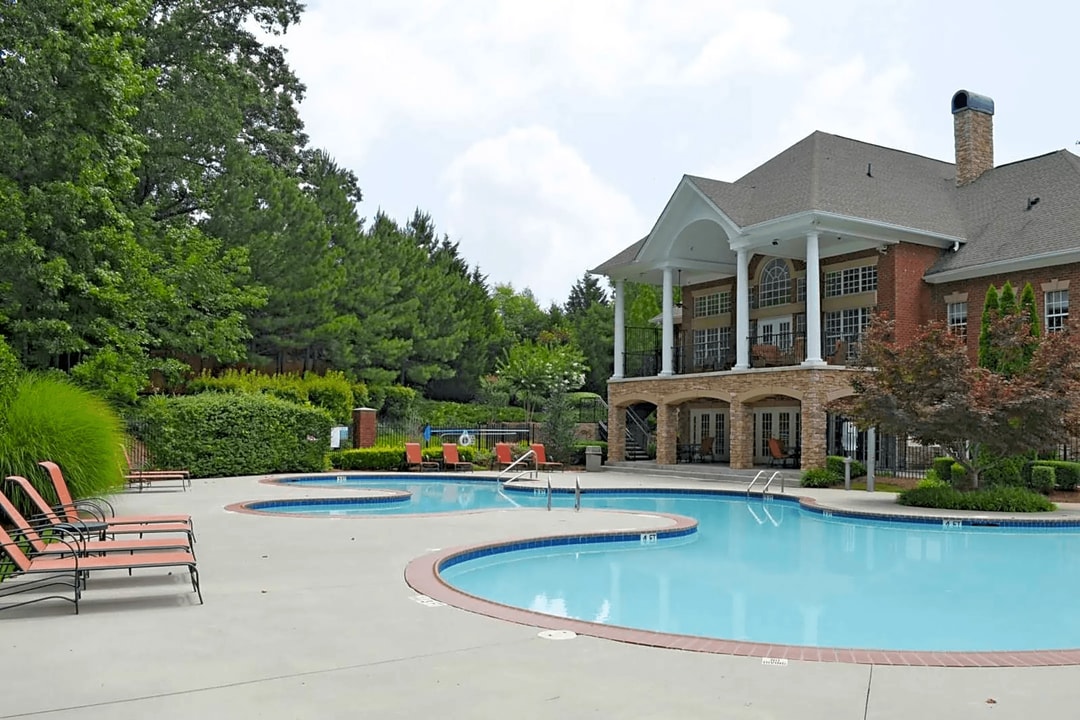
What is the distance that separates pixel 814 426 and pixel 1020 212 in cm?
961

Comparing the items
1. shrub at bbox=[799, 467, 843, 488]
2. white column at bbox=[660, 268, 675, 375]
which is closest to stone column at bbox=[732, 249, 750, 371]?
white column at bbox=[660, 268, 675, 375]

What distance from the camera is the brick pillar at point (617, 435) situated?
34344 mm

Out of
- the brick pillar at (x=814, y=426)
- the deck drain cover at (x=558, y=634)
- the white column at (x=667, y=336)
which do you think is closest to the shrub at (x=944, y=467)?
the brick pillar at (x=814, y=426)

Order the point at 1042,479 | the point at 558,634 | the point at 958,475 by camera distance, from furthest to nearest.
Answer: the point at 958,475, the point at 1042,479, the point at 558,634

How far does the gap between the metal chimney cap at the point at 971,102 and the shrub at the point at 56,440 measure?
29.9 metres

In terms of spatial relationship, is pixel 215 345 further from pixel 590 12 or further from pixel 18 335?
pixel 590 12

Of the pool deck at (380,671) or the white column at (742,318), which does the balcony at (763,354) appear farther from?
the pool deck at (380,671)

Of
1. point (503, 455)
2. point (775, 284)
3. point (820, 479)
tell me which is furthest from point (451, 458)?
point (775, 284)

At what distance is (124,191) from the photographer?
20766 millimetres

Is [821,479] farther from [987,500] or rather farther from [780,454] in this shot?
[987,500]

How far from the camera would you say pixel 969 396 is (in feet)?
58.2

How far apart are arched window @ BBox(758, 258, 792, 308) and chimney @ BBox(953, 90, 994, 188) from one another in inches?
270

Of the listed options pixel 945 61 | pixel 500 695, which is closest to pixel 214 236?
pixel 945 61

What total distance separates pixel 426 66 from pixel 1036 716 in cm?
2014
